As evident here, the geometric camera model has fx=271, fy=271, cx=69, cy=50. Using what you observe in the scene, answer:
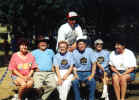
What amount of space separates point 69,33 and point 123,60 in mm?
1481

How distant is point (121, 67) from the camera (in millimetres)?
6211

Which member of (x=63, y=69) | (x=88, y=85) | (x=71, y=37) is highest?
(x=71, y=37)

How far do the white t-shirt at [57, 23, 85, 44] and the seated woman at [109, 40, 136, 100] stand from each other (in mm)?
955

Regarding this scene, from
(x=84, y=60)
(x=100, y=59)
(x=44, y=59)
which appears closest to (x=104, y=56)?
(x=100, y=59)

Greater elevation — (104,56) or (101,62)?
(104,56)

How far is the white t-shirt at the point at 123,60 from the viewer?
20.1 feet

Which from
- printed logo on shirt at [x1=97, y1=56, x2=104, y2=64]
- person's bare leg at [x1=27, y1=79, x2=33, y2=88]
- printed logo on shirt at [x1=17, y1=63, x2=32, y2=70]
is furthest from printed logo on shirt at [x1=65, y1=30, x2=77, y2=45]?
person's bare leg at [x1=27, y1=79, x2=33, y2=88]

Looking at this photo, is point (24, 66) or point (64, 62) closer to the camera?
point (24, 66)

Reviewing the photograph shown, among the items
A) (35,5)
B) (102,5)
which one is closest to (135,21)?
(102,5)

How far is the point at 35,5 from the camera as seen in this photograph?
2400 centimetres

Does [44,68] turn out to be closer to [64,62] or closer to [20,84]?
[64,62]

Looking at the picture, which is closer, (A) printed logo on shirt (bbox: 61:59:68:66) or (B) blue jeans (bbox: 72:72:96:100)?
(B) blue jeans (bbox: 72:72:96:100)

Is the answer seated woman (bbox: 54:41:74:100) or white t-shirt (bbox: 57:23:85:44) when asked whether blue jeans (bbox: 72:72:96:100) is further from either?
white t-shirt (bbox: 57:23:85:44)

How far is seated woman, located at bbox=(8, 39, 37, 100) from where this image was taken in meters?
5.93
